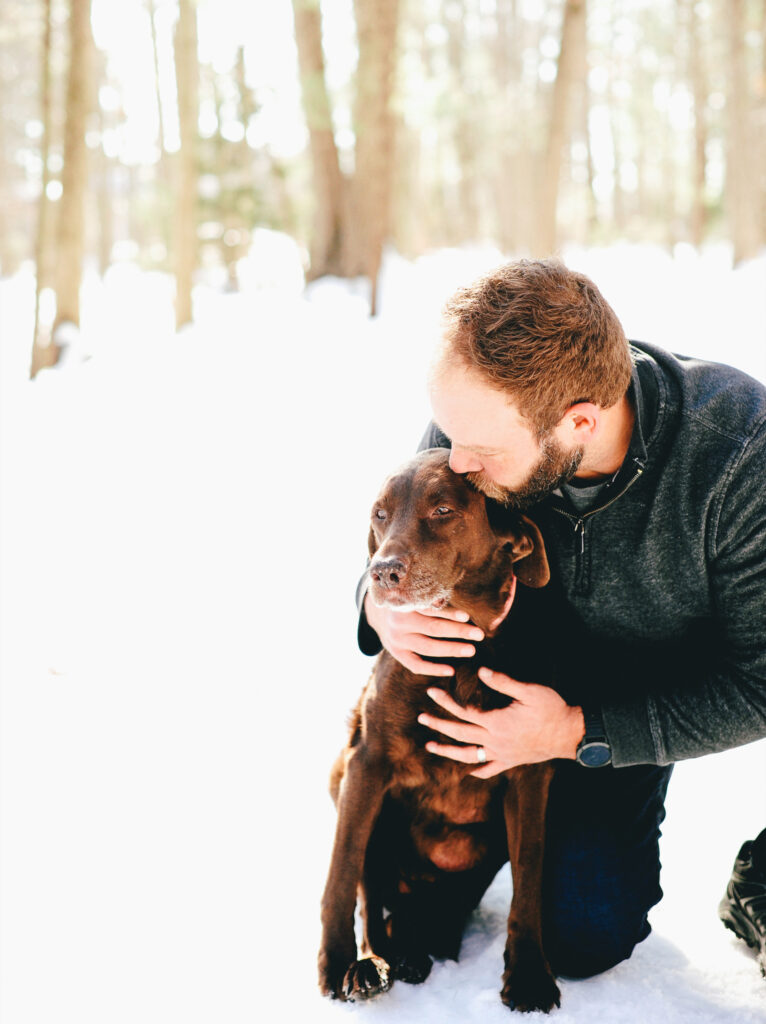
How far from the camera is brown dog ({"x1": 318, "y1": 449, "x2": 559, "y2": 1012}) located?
236 cm

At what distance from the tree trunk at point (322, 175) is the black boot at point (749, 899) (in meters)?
13.1

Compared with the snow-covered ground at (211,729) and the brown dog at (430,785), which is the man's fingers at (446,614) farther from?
the snow-covered ground at (211,729)

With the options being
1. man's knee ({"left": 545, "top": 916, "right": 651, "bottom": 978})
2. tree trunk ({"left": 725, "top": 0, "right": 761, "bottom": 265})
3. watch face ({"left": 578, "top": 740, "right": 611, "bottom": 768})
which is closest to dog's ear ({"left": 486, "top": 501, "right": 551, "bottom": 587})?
watch face ({"left": 578, "top": 740, "right": 611, "bottom": 768})

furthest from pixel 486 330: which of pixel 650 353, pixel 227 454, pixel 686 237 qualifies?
pixel 686 237

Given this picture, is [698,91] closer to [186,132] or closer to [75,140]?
[186,132]

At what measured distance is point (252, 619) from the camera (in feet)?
15.3

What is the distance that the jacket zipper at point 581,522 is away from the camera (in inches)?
92.8

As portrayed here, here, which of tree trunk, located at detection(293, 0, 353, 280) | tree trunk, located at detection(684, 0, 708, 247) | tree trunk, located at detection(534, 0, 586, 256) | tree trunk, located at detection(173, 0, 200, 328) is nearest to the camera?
tree trunk, located at detection(173, 0, 200, 328)

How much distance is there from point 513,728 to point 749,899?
0.82 m

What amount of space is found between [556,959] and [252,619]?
252 cm

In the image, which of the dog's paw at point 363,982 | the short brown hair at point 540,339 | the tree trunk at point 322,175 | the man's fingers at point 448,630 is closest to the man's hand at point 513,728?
the man's fingers at point 448,630

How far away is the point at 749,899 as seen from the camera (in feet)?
8.14

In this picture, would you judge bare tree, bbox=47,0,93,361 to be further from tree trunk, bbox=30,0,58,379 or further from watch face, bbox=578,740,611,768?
watch face, bbox=578,740,611,768

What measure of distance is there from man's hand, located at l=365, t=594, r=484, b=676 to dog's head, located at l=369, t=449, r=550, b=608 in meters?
0.05
